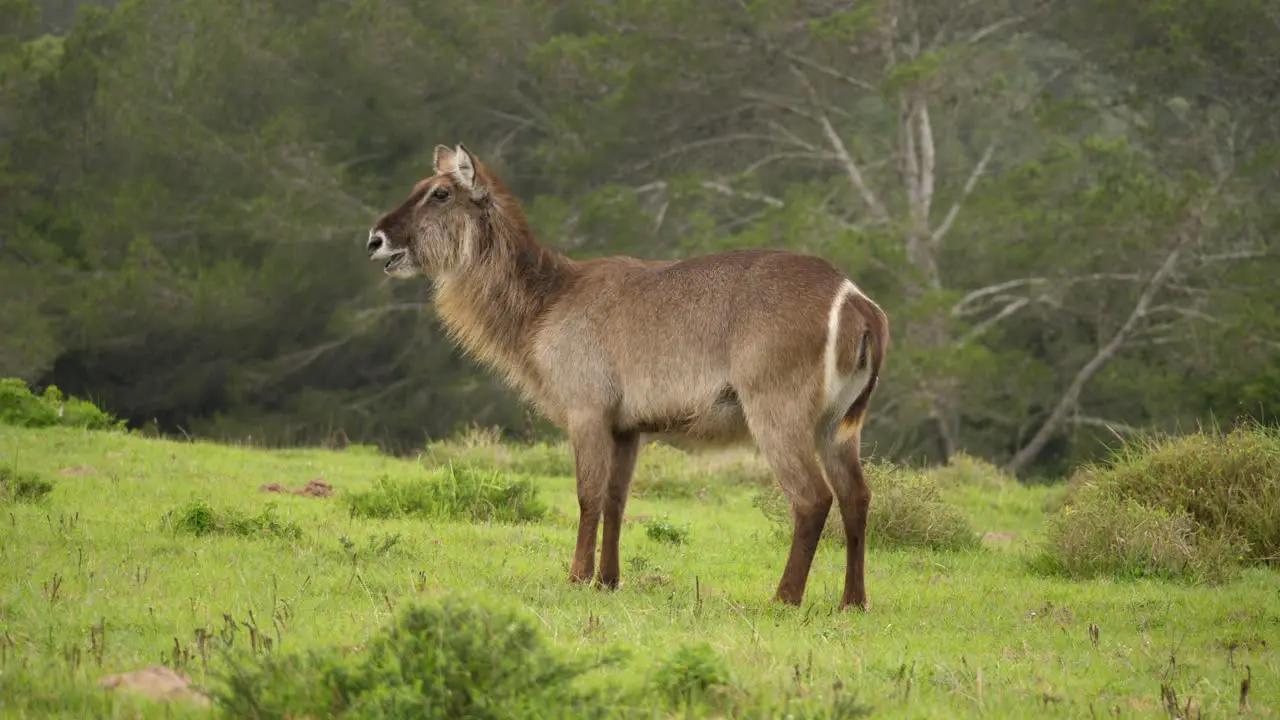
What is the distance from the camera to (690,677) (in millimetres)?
4941

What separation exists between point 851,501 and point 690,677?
2.77 meters

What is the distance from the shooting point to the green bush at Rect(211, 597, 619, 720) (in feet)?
15.0

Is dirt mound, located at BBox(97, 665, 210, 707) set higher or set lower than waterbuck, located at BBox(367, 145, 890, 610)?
lower

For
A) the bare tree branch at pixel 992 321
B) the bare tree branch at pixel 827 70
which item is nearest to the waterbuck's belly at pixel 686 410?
the bare tree branch at pixel 992 321

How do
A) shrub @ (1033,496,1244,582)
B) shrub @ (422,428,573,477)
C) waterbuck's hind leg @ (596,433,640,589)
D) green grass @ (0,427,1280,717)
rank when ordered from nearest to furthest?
green grass @ (0,427,1280,717) → waterbuck's hind leg @ (596,433,640,589) → shrub @ (1033,496,1244,582) → shrub @ (422,428,573,477)

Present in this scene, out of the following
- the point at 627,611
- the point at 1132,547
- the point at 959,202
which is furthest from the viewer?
the point at 959,202

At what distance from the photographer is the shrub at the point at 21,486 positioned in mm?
9297

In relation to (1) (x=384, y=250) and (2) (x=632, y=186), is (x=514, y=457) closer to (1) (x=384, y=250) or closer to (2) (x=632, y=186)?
(1) (x=384, y=250)

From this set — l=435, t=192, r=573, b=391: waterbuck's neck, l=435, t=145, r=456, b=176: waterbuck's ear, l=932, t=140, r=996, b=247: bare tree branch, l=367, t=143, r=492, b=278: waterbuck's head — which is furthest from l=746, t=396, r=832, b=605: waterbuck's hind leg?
l=932, t=140, r=996, b=247: bare tree branch

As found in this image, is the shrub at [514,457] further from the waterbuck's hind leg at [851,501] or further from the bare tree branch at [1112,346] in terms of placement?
the bare tree branch at [1112,346]

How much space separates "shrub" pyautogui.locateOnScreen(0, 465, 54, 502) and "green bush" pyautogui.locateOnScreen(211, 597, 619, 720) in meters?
5.18

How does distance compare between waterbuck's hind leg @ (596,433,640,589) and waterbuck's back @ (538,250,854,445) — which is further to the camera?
waterbuck's hind leg @ (596,433,640,589)

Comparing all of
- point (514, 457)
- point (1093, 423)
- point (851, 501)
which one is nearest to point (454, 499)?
point (851, 501)

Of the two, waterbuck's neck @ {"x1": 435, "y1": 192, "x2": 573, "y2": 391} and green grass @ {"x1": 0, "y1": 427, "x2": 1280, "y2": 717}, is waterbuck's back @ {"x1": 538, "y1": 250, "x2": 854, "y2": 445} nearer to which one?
waterbuck's neck @ {"x1": 435, "y1": 192, "x2": 573, "y2": 391}
